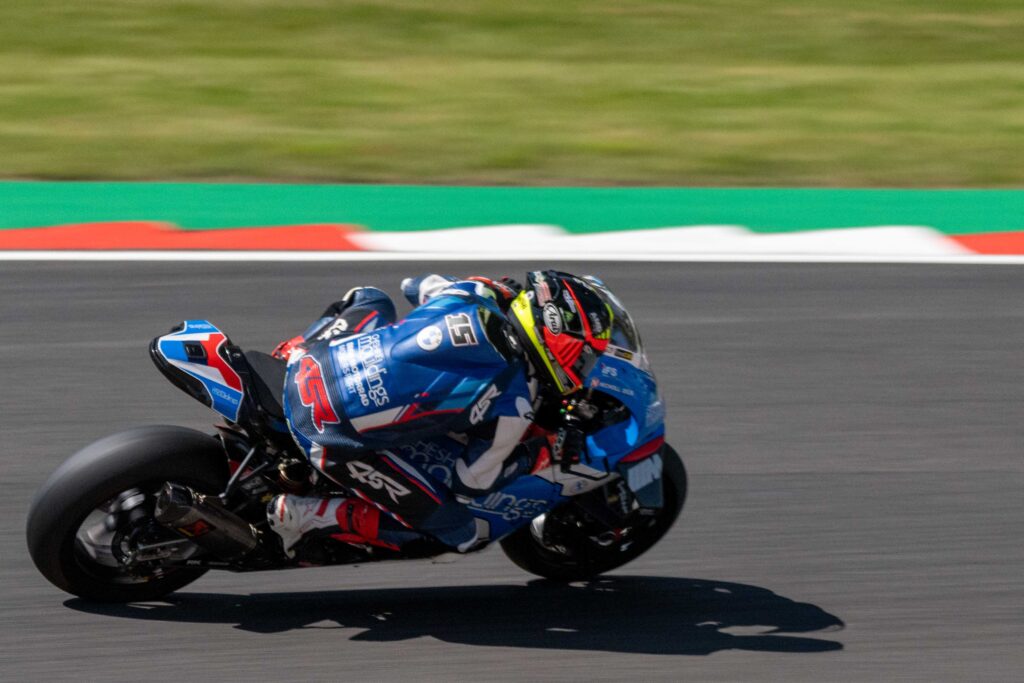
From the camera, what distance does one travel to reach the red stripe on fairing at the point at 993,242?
911 cm

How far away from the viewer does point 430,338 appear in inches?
182

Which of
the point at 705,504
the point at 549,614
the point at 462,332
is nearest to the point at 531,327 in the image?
the point at 462,332

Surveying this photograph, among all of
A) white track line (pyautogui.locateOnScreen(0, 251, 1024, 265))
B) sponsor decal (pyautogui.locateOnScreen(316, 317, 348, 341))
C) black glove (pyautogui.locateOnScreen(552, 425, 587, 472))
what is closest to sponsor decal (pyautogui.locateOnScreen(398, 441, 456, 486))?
black glove (pyautogui.locateOnScreen(552, 425, 587, 472))

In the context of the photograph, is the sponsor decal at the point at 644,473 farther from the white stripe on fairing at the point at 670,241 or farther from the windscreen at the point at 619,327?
the white stripe on fairing at the point at 670,241

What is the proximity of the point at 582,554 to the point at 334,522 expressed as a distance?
1.00m

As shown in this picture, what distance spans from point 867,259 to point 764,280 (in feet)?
2.60

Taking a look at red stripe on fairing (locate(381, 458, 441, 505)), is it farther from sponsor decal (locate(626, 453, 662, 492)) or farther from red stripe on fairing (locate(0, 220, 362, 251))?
red stripe on fairing (locate(0, 220, 362, 251))

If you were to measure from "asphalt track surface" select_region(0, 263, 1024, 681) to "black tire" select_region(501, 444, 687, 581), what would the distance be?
70 millimetres

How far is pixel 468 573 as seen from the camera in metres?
5.47

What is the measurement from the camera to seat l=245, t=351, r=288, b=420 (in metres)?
4.77

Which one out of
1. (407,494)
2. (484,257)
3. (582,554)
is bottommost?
(582,554)

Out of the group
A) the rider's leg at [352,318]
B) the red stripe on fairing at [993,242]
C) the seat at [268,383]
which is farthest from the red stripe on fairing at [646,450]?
the red stripe on fairing at [993,242]

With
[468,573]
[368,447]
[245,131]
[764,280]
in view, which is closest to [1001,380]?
[764,280]

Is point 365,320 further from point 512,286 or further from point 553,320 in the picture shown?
point 553,320
